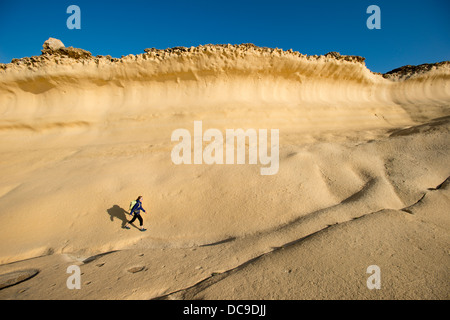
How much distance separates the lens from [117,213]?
4.81 meters

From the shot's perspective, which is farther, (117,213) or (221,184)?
(221,184)

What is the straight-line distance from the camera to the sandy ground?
2.46 metres

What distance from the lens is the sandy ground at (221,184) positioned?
97.0 inches

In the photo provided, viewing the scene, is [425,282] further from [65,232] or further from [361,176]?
[65,232]

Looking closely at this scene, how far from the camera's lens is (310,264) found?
7.95 feet

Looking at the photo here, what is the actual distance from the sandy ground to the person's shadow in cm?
2

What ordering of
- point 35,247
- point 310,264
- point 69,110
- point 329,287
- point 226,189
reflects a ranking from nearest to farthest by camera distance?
point 329,287
point 310,264
point 35,247
point 226,189
point 69,110

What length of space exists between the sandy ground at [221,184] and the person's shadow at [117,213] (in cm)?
2

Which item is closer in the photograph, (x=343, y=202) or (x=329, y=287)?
(x=329, y=287)

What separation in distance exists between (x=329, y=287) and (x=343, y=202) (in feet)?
8.57

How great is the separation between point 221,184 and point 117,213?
2.40m

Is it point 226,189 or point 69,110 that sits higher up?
point 69,110

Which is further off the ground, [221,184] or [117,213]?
[221,184]

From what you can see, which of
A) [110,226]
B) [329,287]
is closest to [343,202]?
[329,287]
